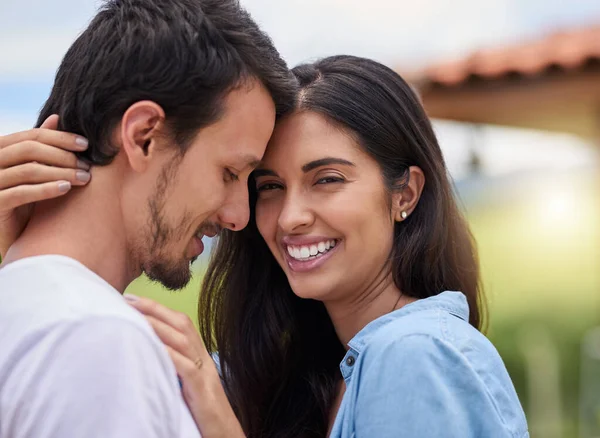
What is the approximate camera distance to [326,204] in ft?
7.77

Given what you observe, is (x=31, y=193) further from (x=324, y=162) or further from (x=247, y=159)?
(x=324, y=162)

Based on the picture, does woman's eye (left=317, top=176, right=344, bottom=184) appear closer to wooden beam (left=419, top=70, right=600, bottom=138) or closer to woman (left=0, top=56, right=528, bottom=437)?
woman (left=0, top=56, right=528, bottom=437)

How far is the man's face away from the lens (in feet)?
6.25

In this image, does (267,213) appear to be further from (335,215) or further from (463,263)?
(463,263)

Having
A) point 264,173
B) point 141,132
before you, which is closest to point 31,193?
point 141,132

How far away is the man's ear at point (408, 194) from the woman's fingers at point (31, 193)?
40.7 inches

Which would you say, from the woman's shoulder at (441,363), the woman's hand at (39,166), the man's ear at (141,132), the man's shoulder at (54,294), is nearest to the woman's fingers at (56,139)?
the woman's hand at (39,166)

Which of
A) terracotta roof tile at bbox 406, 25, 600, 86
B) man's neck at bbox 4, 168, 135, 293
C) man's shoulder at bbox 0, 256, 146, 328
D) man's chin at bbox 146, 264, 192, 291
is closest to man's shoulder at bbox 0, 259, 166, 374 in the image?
man's shoulder at bbox 0, 256, 146, 328

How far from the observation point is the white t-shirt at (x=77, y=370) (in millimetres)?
1438

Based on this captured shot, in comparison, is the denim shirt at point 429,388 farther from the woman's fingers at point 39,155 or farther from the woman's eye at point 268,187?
the woman's fingers at point 39,155

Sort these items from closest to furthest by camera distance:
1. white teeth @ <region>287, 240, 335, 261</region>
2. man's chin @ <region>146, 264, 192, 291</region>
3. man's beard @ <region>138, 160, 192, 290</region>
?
man's beard @ <region>138, 160, 192, 290</region> → man's chin @ <region>146, 264, 192, 291</region> → white teeth @ <region>287, 240, 335, 261</region>

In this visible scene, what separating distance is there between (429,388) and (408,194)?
31.4 inches

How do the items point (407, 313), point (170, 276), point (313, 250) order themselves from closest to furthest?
point (170, 276) → point (407, 313) → point (313, 250)

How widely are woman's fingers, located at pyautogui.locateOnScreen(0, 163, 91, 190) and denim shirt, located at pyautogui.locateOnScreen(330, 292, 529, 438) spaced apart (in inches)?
31.5
